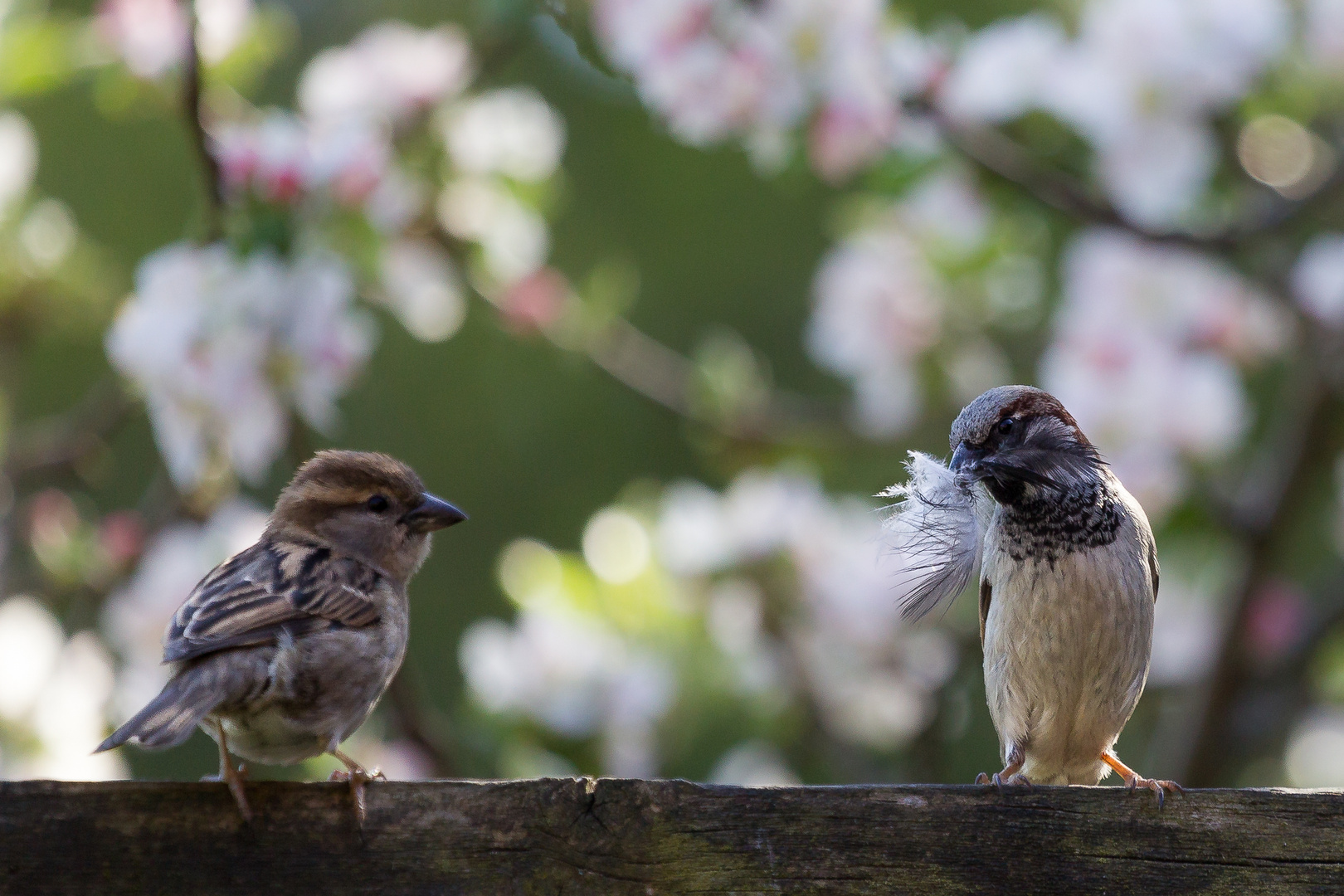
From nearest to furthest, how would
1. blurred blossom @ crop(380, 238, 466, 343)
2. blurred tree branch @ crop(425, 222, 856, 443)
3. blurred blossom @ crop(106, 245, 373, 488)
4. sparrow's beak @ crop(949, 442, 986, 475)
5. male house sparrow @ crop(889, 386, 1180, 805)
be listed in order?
sparrow's beak @ crop(949, 442, 986, 475) < male house sparrow @ crop(889, 386, 1180, 805) < blurred blossom @ crop(106, 245, 373, 488) < blurred blossom @ crop(380, 238, 466, 343) < blurred tree branch @ crop(425, 222, 856, 443)

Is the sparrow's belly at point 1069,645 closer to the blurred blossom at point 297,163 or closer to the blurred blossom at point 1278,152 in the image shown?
the blurred blossom at point 297,163

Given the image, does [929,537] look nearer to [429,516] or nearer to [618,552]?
[429,516]

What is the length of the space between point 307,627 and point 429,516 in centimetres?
35

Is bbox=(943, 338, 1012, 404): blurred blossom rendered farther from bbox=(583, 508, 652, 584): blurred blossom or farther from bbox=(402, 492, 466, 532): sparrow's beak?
bbox=(402, 492, 466, 532): sparrow's beak

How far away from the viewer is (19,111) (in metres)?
4.65

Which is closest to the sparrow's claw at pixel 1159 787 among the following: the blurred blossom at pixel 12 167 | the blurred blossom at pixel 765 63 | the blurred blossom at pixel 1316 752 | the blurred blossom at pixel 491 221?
the blurred blossom at pixel 765 63

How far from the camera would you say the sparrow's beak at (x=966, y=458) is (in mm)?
1672

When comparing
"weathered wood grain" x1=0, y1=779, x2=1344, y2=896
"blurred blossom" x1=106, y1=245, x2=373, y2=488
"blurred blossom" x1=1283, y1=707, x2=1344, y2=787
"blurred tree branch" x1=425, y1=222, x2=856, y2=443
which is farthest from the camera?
"blurred blossom" x1=1283, y1=707, x2=1344, y2=787

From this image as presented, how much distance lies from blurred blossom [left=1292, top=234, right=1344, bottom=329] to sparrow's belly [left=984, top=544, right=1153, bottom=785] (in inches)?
43.6

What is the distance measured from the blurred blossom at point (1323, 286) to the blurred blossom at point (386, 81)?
65.6 inches

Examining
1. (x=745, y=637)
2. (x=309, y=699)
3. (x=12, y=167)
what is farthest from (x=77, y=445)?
(x=309, y=699)

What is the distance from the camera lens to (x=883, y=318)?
3199 mm

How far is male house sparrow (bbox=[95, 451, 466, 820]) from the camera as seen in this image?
1.55 metres

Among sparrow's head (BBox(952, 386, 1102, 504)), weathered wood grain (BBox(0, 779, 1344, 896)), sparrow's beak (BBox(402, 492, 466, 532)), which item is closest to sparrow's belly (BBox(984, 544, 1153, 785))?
sparrow's head (BBox(952, 386, 1102, 504))
